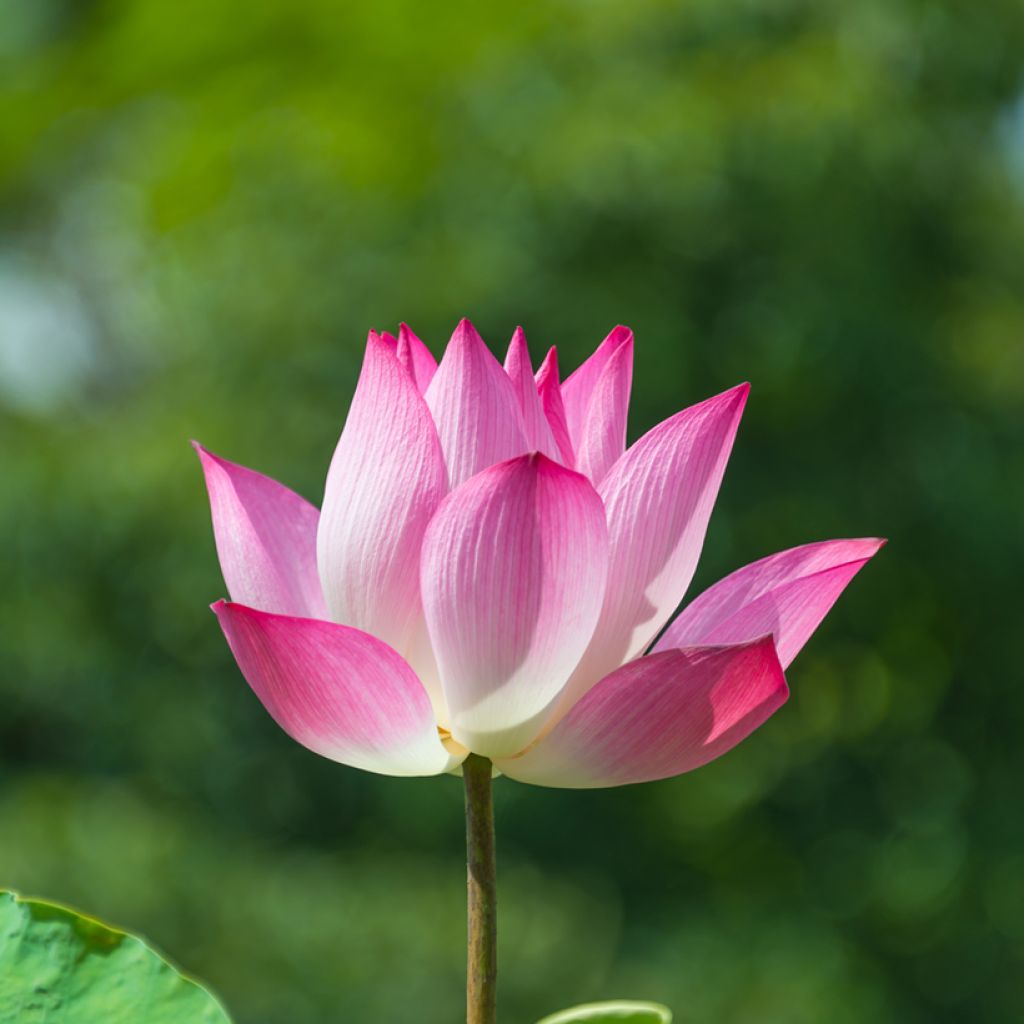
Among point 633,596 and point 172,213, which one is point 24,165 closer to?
point 172,213

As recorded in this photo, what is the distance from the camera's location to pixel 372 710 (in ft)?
0.79

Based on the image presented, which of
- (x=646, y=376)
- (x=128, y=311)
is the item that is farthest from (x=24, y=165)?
(x=646, y=376)

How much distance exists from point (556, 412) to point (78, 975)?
6.9 inches

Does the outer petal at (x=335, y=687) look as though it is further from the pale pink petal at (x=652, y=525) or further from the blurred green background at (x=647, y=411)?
the blurred green background at (x=647, y=411)

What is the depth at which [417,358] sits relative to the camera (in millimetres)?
312

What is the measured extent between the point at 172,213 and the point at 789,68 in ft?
5.12

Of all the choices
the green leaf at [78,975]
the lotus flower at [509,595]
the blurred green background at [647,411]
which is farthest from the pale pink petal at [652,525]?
the blurred green background at [647,411]

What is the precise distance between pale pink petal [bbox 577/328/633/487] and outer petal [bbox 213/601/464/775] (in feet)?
0.26

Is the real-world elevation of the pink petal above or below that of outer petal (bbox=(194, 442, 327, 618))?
above

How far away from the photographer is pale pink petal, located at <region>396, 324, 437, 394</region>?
0.30 m

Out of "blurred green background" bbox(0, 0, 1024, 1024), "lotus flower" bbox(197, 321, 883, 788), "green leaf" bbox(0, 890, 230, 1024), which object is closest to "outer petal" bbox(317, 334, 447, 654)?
"lotus flower" bbox(197, 321, 883, 788)

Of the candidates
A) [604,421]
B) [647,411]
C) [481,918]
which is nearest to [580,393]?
[604,421]

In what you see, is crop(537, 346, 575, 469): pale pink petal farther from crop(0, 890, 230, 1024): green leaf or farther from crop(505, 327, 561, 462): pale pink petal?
crop(0, 890, 230, 1024): green leaf

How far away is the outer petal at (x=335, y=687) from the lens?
0.24 m
